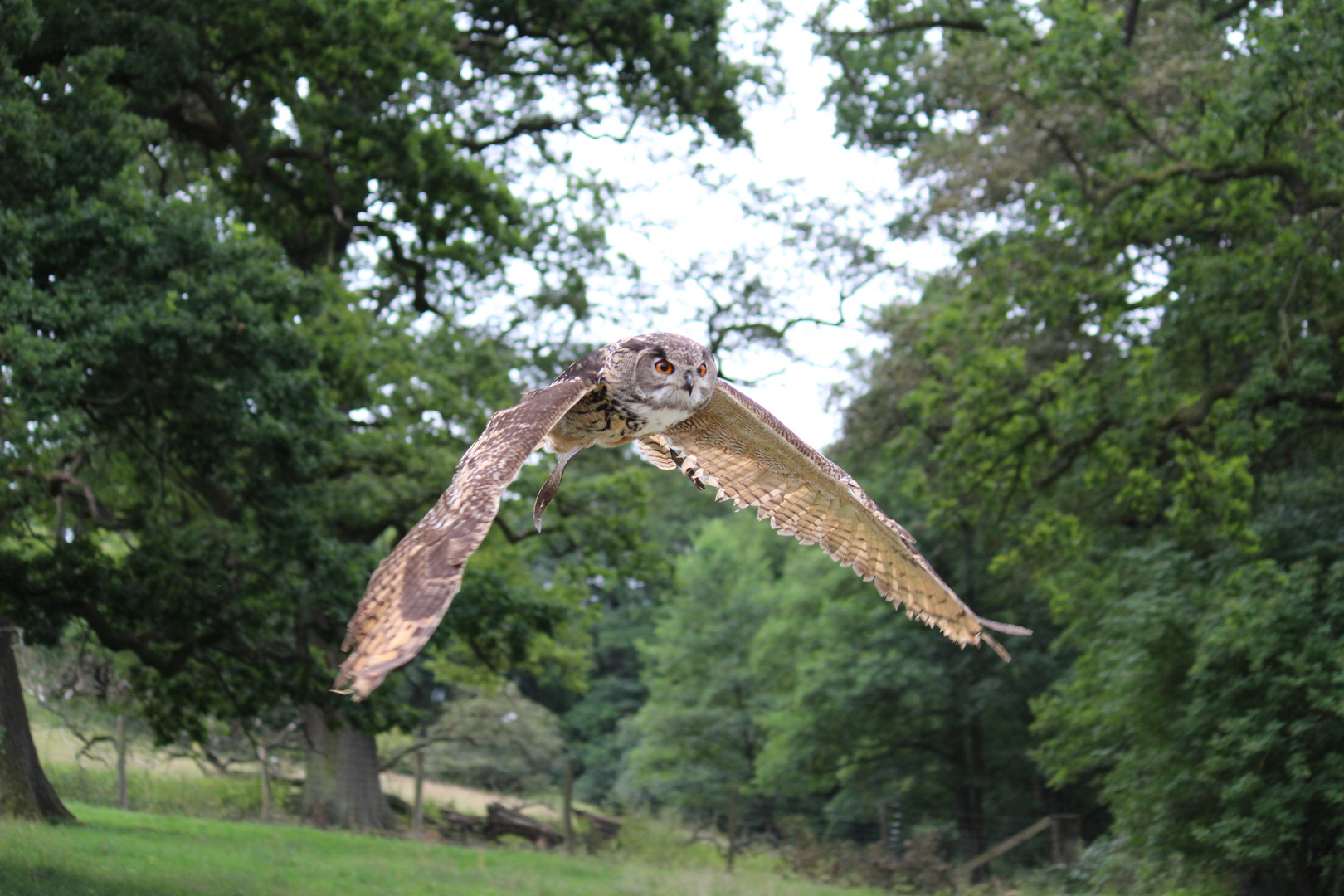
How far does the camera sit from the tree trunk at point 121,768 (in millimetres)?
13844

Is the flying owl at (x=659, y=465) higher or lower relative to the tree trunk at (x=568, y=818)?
higher

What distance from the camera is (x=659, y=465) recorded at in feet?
19.3

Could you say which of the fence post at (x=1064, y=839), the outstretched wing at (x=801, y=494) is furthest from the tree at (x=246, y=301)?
the fence post at (x=1064, y=839)

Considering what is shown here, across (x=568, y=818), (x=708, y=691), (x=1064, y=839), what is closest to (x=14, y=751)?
(x=568, y=818)

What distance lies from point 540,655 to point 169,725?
9716 millimetres

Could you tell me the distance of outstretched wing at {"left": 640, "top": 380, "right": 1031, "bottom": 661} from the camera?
4.81 meters

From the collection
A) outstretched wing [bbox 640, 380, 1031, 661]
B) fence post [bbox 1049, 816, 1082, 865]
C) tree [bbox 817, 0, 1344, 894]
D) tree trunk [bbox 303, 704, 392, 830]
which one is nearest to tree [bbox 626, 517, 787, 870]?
fence post [bbox 1049, 816, 1082, 865]

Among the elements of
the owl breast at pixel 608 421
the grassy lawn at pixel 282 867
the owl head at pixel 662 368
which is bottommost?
the grassy lawn at pixel 282 867

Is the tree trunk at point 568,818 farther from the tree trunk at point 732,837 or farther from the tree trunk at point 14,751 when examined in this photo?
the tree trunk at point 14,751

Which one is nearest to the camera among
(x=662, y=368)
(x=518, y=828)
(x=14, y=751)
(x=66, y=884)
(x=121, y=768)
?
(x=662, y=368)

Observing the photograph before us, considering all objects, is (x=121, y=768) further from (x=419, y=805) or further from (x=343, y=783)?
(x=419, y=805)

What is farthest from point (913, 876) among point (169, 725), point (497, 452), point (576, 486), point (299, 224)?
point (497, 452)

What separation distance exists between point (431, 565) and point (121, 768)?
12979 millimetres

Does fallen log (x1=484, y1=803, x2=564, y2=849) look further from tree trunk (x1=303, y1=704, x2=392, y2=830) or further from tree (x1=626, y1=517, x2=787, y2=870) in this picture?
tree (x1=626, y1=517, x2=787, y2=870)
